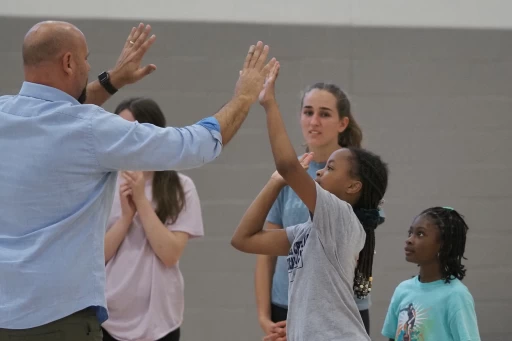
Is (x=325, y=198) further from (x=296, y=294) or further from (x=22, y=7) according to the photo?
(x=22, y=7)

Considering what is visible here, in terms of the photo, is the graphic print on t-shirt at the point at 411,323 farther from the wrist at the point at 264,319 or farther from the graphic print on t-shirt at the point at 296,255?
the graphic print on t-shirt at the point at 296,255

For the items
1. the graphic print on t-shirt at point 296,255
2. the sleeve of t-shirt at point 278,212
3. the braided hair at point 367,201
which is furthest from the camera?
the sleeve of t-shirt at point 278,212

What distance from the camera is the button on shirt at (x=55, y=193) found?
2.22 meters

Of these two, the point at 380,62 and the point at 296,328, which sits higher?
the point at 380,62

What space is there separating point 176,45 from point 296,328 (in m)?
2.78

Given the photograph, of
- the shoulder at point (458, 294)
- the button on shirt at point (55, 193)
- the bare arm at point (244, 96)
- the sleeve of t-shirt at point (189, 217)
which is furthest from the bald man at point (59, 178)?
the shoulder at point (458, 294)

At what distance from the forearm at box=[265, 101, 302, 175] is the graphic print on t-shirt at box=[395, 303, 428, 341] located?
0.98 metres

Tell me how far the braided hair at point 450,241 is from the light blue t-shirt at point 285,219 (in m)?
0.38

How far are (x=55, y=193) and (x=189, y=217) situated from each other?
4.38 ft

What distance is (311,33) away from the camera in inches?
196

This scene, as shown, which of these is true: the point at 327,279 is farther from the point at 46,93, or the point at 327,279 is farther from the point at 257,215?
the point at 46,93

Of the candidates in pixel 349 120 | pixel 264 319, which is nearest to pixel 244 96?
pixel 349 120

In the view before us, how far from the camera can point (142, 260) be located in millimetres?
3412

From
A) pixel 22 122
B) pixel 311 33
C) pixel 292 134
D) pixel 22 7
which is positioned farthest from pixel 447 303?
pixel 22 7
